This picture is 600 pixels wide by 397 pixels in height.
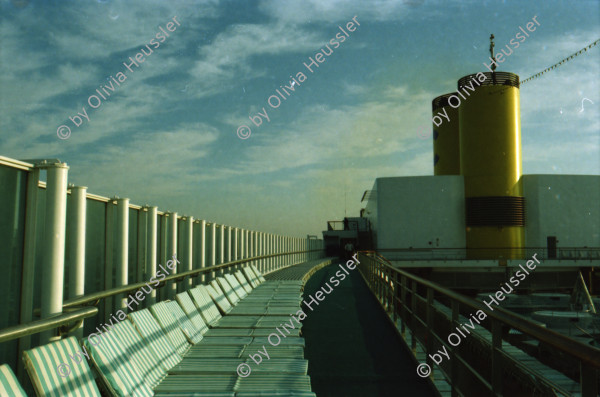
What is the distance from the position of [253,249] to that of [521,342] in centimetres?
759

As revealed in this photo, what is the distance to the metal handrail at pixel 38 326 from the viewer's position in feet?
6.68

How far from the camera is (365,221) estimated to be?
4669 centimetres

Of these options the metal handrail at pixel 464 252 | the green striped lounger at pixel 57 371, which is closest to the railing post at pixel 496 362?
the green striped lounger at pixel 57 371

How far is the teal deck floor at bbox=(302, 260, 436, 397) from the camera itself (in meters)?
4.04

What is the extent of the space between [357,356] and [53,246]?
10.8ft

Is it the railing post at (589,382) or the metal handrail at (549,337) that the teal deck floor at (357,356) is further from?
the railing post at (589,382)

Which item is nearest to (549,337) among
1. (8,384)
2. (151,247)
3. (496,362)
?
(496,362)

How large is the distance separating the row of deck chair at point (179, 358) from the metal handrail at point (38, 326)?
0.34 ft

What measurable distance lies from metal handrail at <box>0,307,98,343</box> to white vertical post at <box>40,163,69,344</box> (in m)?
0.22

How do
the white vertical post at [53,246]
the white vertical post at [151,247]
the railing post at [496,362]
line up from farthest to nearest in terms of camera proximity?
the white vertical post at [151,247], the white vertical post at [53,246], the railing post at [496,362]

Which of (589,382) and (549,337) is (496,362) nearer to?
(549,337)

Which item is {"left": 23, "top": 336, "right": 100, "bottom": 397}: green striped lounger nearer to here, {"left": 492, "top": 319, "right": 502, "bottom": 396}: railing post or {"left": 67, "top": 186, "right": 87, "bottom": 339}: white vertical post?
{"left": 67, "top": 186, "right": 87, "bottom": 339}: white vertical post

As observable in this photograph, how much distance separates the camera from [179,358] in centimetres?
372

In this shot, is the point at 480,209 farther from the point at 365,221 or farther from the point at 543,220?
the point at 365,221
